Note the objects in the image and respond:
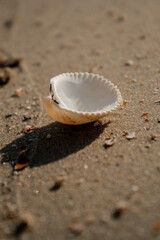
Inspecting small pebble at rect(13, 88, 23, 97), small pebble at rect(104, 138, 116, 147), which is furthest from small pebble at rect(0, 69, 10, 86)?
small pebble at rect(104, 138, 116, 147)

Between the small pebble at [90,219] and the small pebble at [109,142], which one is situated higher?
the small pebble at [109,142]

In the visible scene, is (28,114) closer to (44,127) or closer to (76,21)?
(44,127)

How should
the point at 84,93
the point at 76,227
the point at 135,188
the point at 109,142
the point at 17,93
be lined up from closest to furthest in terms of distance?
the point at 76,227 < the point at 135,188 < the point at 109,142 < the point at 84,93 < the point at 17,93

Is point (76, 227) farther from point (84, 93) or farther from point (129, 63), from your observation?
point (129, 63)

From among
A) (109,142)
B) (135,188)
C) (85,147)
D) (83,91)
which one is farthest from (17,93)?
(135,188)

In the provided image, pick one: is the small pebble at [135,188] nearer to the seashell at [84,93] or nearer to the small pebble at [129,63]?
the seashell at [84,93]

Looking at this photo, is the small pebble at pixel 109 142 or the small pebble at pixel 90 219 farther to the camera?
the small pebble at pixel 109 142

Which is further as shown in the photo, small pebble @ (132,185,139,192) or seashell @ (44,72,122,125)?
seashell @ (44,72,122,125)

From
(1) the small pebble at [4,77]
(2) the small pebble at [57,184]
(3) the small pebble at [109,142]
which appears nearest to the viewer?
(2) the small pebble at [57,184]

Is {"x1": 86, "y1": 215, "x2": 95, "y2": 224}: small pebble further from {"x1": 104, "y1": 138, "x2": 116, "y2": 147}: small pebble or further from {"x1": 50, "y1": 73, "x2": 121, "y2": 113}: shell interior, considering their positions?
{"x1": 50, "y1": 73, "x2": 121, "y2": 113}: shell interior

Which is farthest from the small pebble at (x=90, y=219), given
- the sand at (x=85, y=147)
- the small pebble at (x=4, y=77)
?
the small pebble at (x=4, y=77)
